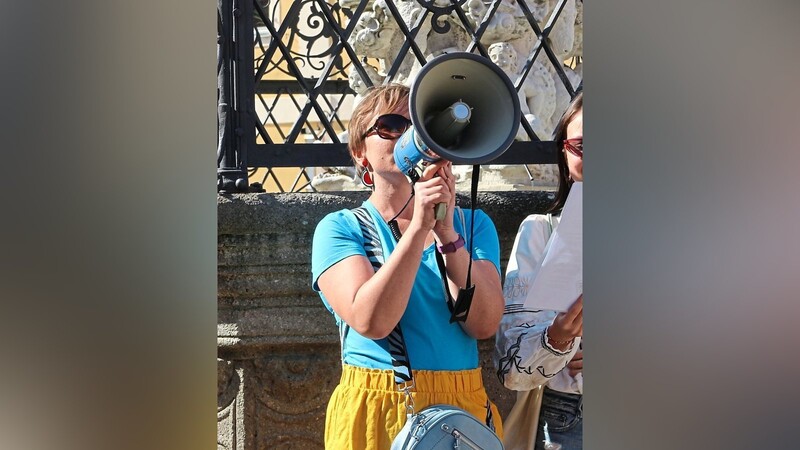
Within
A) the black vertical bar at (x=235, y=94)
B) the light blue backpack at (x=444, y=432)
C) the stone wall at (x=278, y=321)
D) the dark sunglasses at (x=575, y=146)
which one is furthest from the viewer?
the black vertical bar at (x=235, y=94)

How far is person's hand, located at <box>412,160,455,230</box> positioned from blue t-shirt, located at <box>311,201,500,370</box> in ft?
0.66

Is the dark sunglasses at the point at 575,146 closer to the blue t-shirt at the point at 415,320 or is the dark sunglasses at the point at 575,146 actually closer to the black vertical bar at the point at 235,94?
the blue t-shirt at the point at 415,320

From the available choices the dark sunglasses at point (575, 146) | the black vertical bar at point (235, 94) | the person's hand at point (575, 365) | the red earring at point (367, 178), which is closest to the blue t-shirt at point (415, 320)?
the red earring at point (367, 178)

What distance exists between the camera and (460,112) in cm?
205

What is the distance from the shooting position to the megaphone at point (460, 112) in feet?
6.70

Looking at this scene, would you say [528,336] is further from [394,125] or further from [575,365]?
[394,125]

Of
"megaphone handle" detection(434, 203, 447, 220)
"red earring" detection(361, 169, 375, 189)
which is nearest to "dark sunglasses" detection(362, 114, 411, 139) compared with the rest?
"red earring" detection(361, 169, 375, 189)

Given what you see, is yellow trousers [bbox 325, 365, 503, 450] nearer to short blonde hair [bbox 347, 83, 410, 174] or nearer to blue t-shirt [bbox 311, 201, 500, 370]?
blue t-shirt [bbox 311, 201, 500, 370]

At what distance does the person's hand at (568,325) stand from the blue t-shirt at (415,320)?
0.21 metres

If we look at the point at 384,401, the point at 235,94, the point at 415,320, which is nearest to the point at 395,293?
the point at 415,320

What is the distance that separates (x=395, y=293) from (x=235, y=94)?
1.29 meters

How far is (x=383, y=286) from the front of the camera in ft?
6.70

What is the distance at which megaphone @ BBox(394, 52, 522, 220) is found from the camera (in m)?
2.04
